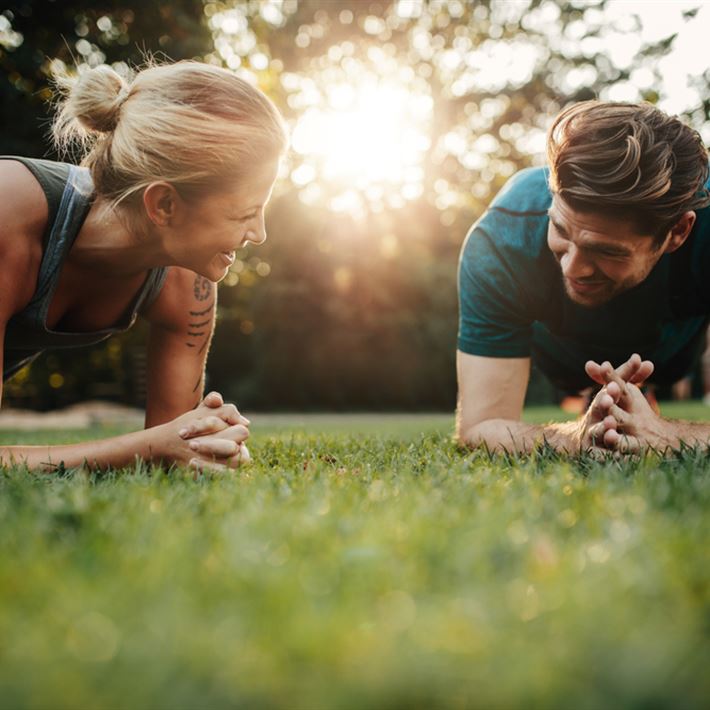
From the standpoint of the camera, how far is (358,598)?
1.15 meters

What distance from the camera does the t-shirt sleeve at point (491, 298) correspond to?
378 cm

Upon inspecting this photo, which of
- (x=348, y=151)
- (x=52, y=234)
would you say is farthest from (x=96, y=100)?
(x=348, y=151)

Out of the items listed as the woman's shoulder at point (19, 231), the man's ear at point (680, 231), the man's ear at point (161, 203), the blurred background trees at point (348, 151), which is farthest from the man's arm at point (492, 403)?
the blurred background trees at point (348, 151)

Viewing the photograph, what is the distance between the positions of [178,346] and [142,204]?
3.27 feet

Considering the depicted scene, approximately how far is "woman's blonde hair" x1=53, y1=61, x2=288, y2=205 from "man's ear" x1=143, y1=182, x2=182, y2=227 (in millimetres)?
31

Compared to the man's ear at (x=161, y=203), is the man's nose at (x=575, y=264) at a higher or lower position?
lower

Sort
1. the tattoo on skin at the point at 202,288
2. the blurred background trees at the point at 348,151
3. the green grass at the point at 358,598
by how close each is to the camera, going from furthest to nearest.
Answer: the blurred background trees at the point at 348,151, the tattoo on skin at the point at 202,288, the green grass at the point at 358,598

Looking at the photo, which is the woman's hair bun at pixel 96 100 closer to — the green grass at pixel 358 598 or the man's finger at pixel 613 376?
the green grass at pixel 358 598

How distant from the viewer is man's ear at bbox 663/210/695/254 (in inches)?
128

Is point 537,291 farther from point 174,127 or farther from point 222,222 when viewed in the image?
point 174,127

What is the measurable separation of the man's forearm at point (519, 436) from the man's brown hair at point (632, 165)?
93 centimetres

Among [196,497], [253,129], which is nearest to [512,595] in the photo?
[196,497]

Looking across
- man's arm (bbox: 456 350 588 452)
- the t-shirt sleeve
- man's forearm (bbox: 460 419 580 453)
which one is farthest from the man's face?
man's forearm (bbox: 460 419 580 453)

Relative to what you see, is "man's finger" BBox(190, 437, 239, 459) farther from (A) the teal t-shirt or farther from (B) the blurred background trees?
(B) the blurred background trees
